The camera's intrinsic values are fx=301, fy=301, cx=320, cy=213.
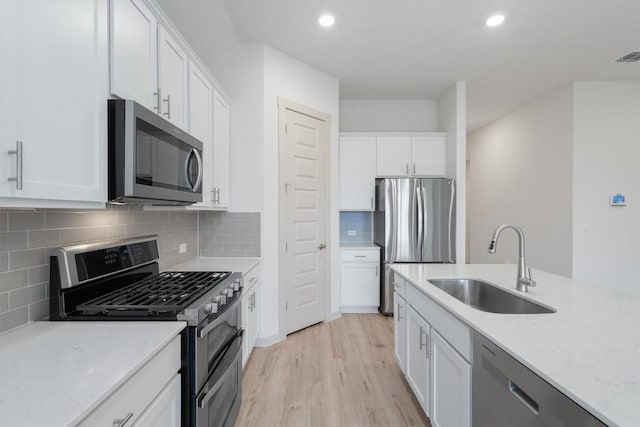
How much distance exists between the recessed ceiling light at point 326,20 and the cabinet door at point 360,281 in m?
2.63

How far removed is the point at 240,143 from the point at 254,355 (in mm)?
1997

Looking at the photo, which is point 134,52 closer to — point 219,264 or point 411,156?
point 219,264

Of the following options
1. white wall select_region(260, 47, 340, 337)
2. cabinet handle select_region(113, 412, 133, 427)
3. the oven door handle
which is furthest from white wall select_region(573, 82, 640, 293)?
cabinet handle select_region(113, 412, 133, 427)

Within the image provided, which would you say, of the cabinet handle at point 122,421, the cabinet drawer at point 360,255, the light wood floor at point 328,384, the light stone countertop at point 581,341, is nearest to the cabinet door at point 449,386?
the light stone countertop at point 581,341

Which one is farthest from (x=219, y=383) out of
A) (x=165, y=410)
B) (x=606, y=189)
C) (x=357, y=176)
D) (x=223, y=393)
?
(x=606, y=189)

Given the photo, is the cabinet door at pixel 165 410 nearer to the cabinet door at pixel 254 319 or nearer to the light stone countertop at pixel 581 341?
the light stone countertop at pixel 581 341

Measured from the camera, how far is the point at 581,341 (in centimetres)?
102

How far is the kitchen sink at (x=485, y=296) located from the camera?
1659 mm

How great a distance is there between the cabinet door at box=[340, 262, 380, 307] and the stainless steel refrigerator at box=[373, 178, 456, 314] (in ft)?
0.54

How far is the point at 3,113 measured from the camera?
30.4 inches

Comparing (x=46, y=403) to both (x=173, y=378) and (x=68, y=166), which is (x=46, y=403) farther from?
(x=68, y=166)

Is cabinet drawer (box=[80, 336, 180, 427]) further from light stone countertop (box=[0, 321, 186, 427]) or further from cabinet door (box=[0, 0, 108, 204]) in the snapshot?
cabinet door (box=[0, 0, 108, 204])

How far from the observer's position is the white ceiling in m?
2.43

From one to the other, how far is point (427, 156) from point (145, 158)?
11.9 ft
